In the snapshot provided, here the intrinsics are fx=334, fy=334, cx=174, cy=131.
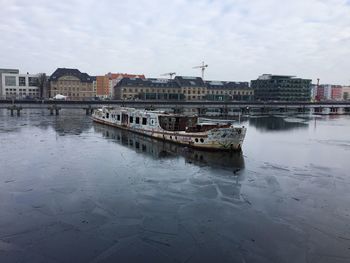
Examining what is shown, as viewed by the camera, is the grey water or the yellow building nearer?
the grey water

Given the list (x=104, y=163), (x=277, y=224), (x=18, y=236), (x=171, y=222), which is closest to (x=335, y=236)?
(x=277, y=224)

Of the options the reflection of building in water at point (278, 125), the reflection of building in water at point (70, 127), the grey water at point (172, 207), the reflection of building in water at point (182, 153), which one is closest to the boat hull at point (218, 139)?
the reflection of building in water at point (182, 153)

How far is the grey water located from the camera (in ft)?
46.4

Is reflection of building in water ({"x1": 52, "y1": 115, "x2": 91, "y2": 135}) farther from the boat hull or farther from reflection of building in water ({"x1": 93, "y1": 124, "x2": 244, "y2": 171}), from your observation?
the boat hull

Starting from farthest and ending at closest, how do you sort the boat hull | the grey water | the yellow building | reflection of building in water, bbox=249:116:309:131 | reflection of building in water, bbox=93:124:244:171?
1. the yellow building
2. reflection of building in water, bbox=249:116:309:131
3. the boat hull
4. reflection of building in water, bbox=93:124:244:171
5. the grey water

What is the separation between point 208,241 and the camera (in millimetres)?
14898

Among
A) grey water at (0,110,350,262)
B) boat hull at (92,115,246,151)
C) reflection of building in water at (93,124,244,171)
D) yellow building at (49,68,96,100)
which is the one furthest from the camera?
yellow building at (49,68,96,100)

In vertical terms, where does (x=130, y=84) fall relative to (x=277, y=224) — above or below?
above

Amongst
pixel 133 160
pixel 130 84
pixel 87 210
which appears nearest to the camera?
pixel 87 210

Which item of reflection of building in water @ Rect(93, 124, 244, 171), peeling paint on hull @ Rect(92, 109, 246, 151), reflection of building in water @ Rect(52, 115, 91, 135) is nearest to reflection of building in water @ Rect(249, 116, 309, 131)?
peeling paint on hull @ Rect(92, 109, 246, 151)

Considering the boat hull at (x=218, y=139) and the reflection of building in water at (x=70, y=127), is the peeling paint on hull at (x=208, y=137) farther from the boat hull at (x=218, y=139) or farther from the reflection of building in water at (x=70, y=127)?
the reflection of building in water at (x=70, y=127)

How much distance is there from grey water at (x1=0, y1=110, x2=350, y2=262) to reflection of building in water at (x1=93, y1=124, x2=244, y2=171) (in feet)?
0.68

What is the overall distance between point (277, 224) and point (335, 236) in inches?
104

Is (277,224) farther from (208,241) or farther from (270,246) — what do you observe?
(208,241)
